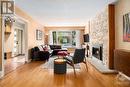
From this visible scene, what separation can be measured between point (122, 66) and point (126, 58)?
36 centimetres

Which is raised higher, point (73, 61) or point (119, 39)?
point (119, 39)

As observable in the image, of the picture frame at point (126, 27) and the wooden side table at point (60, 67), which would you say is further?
the wooden side table at point (60, 67)

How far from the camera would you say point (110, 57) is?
19.7ft

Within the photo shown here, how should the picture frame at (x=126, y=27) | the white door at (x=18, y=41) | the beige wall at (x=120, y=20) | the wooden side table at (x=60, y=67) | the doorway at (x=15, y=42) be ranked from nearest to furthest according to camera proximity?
the picture frame at (x=126, y=27), the beige wall at (x=120, y=20), the wooden side table at (x=60, y=67), the doorway at (x=15, y=42), the white door at (x=18, y=41)

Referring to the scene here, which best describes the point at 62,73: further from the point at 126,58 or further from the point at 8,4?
the point at 8,4

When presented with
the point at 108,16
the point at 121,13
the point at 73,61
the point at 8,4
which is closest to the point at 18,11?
the point at 8,4

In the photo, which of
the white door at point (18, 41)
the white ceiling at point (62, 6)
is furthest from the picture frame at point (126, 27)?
the white door at point (18, 41)

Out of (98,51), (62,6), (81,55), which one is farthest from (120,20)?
(98,51)

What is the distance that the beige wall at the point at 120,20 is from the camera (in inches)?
190

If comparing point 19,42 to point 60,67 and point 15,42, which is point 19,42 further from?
point 60,67

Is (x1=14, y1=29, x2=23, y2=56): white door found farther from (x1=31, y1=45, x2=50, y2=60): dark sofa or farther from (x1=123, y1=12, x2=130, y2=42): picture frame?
(x1=123, y1=12, x2=130, y2=42): picture frame

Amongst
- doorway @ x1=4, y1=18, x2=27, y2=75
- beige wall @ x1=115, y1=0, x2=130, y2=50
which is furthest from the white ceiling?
doorway @ x1=4, y1=18, x2=27, y2=75

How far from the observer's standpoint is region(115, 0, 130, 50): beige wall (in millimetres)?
4836

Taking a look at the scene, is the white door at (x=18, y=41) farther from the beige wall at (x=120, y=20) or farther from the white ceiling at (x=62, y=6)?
the beige wall at (x=120, y=20)
